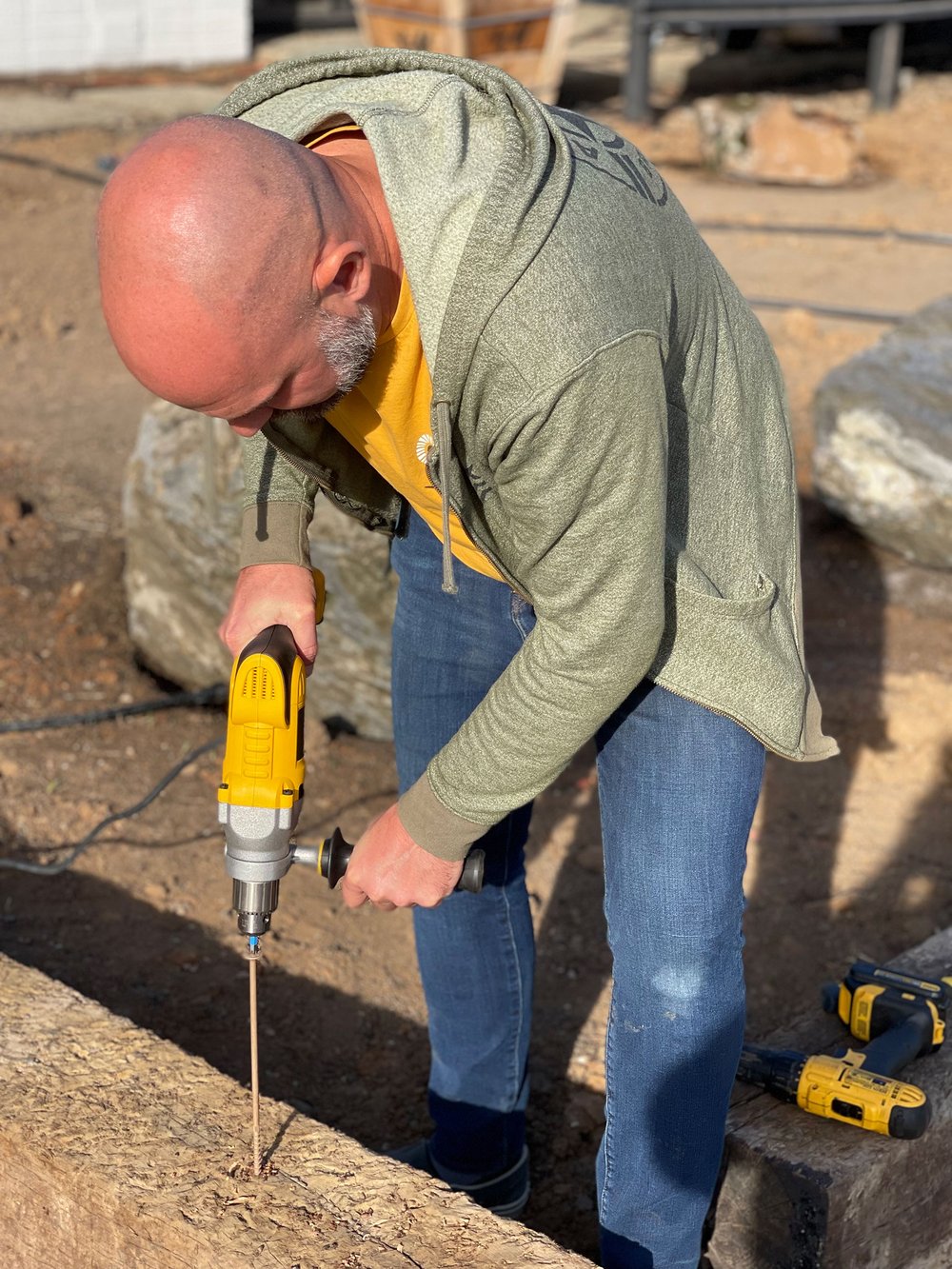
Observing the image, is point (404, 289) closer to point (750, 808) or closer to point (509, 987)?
point (750, 808)

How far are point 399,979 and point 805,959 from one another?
1.02m

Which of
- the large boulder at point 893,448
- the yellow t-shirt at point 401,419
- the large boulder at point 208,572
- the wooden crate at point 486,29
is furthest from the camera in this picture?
the wooden crate at point 486,29

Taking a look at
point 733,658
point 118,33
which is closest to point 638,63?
point 118,33

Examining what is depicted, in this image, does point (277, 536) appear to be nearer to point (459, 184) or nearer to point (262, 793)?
point (262, 793)

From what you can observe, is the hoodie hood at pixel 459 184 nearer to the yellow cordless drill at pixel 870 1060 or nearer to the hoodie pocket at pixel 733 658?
the hoodie pocket at pixel 733 658

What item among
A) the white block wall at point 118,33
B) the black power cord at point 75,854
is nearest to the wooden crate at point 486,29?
the white block wall at point 118,33

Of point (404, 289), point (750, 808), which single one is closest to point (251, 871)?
point (750, 808)

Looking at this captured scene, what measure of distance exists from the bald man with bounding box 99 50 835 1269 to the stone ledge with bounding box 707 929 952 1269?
16 centimetres

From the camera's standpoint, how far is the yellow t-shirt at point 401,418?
1891 millimetres

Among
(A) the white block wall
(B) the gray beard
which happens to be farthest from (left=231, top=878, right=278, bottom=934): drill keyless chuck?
(A) the white block wall

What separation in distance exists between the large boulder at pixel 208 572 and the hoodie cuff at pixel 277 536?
159cm

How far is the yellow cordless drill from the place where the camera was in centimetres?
242

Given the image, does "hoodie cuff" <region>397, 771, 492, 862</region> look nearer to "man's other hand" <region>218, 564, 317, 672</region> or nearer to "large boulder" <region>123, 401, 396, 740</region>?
"man's other hand" <region>218, 564, 317, 672</region>

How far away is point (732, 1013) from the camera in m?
2.23
